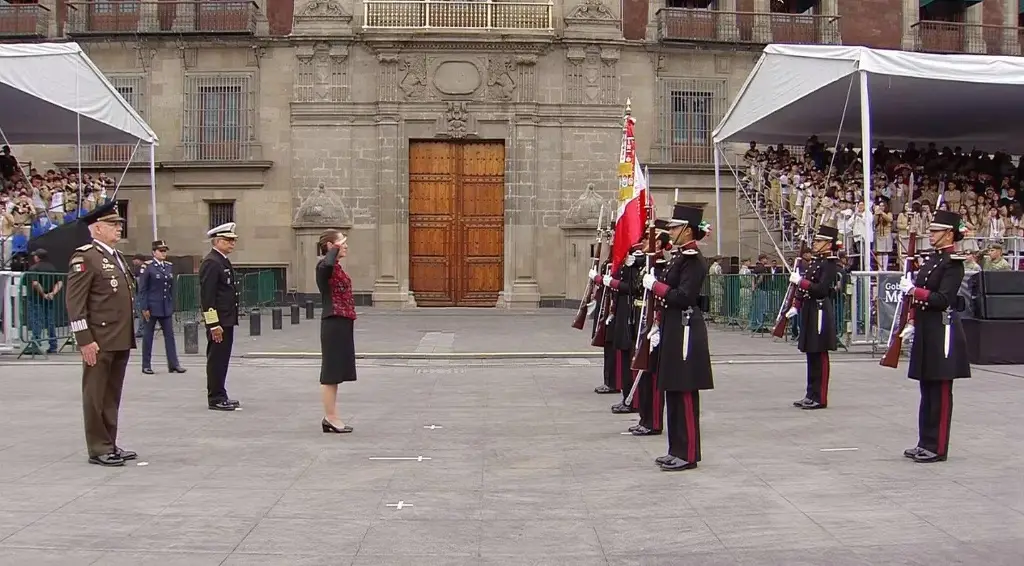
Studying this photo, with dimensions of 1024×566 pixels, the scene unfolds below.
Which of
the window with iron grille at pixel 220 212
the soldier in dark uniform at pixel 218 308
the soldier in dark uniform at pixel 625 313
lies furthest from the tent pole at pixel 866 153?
the window with iron grille at pixel 220 212

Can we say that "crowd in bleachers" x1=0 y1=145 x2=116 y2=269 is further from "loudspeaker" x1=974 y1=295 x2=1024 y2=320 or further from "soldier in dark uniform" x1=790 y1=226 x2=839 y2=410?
"loudspeaker" x1=974 y1=295 x2=1024 y2=320

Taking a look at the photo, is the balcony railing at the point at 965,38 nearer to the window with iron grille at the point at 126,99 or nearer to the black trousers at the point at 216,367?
the window with iron grille at the point at 126,99

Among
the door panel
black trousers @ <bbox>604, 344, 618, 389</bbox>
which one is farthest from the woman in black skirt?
the door panel

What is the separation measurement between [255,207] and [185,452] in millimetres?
21833

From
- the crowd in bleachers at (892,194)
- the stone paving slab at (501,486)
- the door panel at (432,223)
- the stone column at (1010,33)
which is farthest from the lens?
the stone column at (1010,33)

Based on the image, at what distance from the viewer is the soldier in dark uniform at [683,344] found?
8.25 m

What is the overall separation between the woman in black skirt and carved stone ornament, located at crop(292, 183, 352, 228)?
19.6 metres

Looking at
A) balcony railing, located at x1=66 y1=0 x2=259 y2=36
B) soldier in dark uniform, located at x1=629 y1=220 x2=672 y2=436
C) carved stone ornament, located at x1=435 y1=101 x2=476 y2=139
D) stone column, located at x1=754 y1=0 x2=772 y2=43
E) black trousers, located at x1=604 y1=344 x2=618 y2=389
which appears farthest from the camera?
stone column, located at x1=754 y1=0 x2=772 y2=43

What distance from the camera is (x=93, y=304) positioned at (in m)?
8.59

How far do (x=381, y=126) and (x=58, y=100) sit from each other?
10.8m

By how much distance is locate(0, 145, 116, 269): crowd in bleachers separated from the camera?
65.5 ft

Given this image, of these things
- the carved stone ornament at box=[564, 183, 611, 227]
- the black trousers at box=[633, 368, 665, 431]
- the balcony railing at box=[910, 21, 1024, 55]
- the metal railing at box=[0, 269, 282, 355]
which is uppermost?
the balcony railing at box=[910, 21, 1024, 55]

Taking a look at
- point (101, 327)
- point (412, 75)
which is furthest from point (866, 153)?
point (412, 75)

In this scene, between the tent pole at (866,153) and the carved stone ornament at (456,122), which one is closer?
the tent pole at (866,153)
